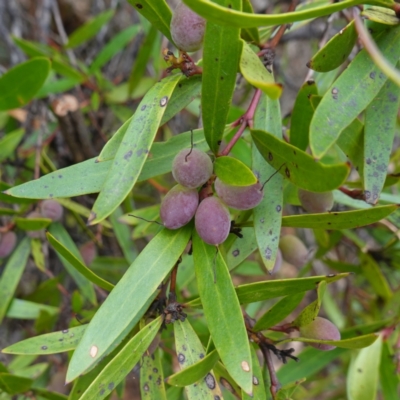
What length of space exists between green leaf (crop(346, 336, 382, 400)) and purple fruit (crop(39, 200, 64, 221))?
0.78m

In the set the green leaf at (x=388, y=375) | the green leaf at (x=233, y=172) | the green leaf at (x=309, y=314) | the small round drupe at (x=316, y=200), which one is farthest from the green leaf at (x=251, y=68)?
the green leaf at (x=388, y=375)

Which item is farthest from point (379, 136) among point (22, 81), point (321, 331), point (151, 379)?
point (22, 81)

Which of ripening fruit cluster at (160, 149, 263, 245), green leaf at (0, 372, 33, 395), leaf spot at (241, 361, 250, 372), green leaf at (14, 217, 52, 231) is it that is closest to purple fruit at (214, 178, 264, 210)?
ripening fruit cluster at (160, 149, 263, 245)

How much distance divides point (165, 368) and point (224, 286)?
0.62m

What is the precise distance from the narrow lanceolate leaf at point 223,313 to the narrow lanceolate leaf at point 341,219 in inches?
5.0

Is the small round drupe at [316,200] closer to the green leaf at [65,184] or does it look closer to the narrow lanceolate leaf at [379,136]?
the narrow lanceolate leaf at [379,136]

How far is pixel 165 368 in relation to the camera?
1154 mm

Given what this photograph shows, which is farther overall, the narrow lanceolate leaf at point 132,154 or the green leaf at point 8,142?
the green leaf at point 8,142

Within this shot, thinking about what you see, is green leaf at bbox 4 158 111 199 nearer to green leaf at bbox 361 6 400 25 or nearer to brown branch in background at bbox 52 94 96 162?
green leaf at bbox 361 6 400 25

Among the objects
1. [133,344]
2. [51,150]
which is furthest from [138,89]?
[133,344]

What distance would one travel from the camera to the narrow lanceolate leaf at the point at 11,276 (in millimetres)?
1131

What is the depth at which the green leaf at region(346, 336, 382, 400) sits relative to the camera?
0.93 meters

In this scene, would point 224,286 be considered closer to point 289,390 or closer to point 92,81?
point 289,390

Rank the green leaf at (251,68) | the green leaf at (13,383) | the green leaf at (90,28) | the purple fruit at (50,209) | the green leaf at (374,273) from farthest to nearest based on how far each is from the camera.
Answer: the green leaf at (90,28), the green leaf at (374,273), the purple fruit at (50,209), the green leaf at (13,383), the green leaf at (251,68)
